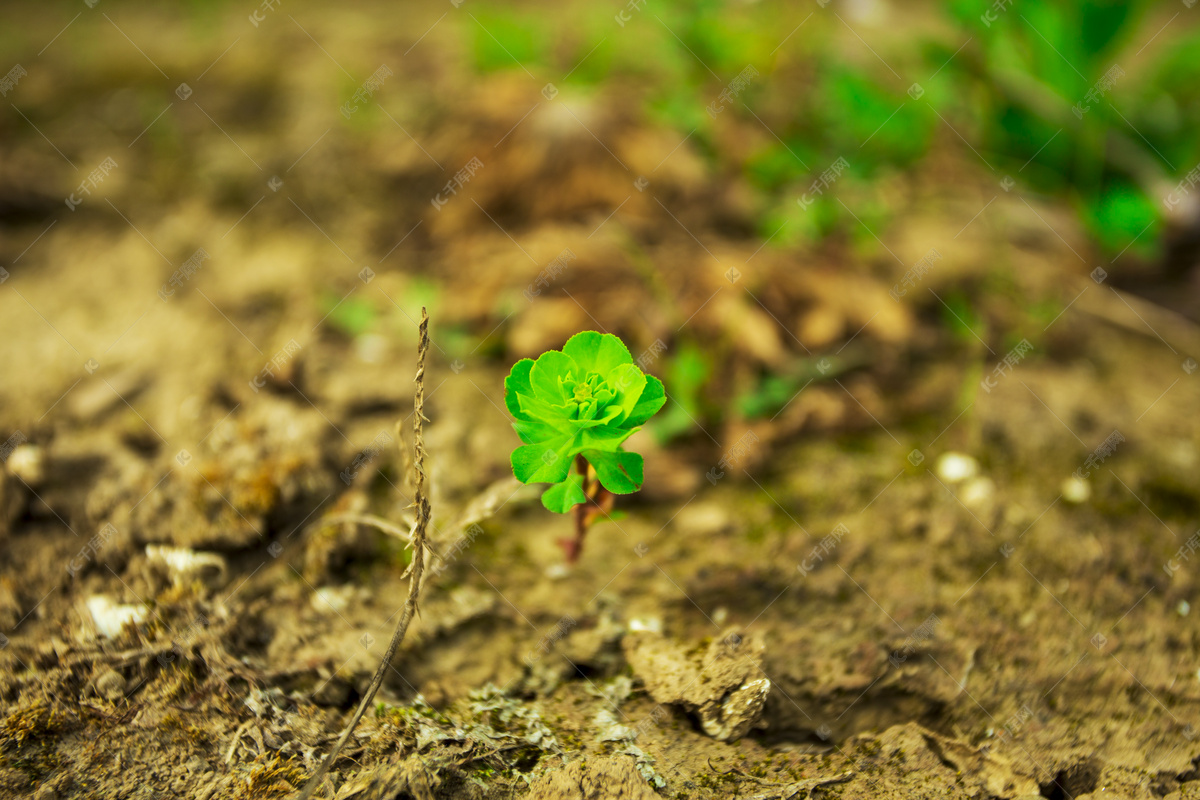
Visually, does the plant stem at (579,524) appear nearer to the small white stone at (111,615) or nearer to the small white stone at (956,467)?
the small white stone at (111,615)

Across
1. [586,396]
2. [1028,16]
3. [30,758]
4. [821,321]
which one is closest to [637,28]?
[1028,16]

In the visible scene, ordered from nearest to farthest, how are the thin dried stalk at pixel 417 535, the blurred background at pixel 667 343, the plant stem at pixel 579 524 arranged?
1. the thin dried stalk at pixel 417 535
2. the plant stem at pixel 579 524
3. the blurred background at pixel 667 343

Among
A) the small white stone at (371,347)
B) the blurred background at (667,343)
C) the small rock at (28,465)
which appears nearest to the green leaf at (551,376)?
the blurred background at (667,343)

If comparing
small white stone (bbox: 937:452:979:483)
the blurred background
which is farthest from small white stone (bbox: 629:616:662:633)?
small white stone (bbox: 937:452:979:483)

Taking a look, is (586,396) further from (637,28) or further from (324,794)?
(637,28)

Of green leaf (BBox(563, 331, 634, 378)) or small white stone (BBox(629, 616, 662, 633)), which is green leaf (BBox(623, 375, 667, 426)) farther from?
small white stone (BBox(629, 616, 662, 633))

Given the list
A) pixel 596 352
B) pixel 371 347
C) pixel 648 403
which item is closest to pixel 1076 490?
pixel 648 403
